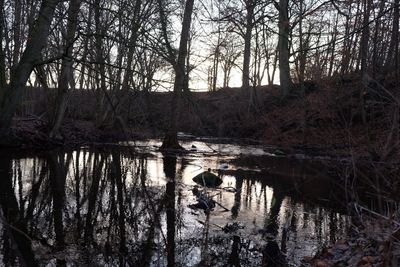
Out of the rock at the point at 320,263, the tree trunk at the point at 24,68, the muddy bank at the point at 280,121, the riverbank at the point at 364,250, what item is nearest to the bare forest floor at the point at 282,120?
the muddy bank at the point at 280,121

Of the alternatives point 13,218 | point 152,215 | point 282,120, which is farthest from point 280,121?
point 13,218

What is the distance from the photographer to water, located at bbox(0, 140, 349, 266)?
18.0 ft

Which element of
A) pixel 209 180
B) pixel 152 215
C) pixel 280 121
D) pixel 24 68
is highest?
pixel 24 68

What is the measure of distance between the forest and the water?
0.03 meters

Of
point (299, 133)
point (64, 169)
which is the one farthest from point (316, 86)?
point (64, 169)

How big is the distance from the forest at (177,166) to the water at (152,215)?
34 mm

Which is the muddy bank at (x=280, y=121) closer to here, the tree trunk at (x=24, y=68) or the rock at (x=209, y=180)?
the rock at (x=209, y=180)

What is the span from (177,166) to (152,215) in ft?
19.8

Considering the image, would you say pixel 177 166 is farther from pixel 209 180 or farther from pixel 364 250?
pixel 364 250

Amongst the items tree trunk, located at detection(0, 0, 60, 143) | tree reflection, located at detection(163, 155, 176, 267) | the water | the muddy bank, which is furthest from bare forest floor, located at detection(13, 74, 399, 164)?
tree trunk, located at detection(0, 0, 60, 143)

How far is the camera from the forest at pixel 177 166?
354 centimetres

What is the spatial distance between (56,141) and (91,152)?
7.98 feet

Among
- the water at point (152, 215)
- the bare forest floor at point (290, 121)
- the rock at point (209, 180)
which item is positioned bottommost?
the water at point (152, 215)

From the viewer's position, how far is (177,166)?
13.4m
